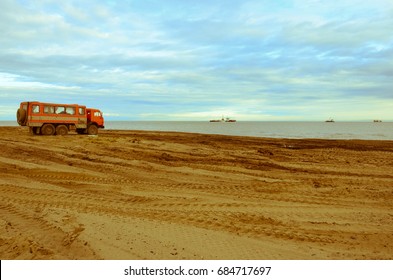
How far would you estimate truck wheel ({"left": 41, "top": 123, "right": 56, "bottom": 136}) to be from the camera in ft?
77.8

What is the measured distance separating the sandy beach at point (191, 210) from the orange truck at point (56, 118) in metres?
11.7

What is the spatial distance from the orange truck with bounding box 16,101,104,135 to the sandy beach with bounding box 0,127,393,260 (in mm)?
11704

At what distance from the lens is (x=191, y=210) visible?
6973mm

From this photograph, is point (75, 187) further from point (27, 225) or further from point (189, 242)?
point (189, 242)

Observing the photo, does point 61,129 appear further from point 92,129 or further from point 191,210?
point 191,210

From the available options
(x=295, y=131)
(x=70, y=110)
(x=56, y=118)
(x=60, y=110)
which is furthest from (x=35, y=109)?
(x=295, y=131)

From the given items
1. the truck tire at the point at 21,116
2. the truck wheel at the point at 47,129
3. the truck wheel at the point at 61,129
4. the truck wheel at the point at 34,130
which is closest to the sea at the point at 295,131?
the truck wheel at the point at 61,129

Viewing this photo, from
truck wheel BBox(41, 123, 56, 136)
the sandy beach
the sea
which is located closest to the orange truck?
truck wheel BBox(41, 123, 56, 136)

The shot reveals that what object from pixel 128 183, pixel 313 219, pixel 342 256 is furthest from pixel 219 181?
pixel 342 256

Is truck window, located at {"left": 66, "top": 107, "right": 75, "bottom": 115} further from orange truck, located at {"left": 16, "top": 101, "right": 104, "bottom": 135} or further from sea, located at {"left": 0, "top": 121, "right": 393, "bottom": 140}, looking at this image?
sea, located at {"left": 0, "top": 121, "right": 393, "bottom": 140}

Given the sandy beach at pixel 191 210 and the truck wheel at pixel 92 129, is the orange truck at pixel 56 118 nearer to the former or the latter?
the truck wheel at pixel 92 129

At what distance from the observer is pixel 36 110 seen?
23.3 m

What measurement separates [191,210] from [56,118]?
20.5m

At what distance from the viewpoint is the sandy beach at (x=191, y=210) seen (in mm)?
4902
